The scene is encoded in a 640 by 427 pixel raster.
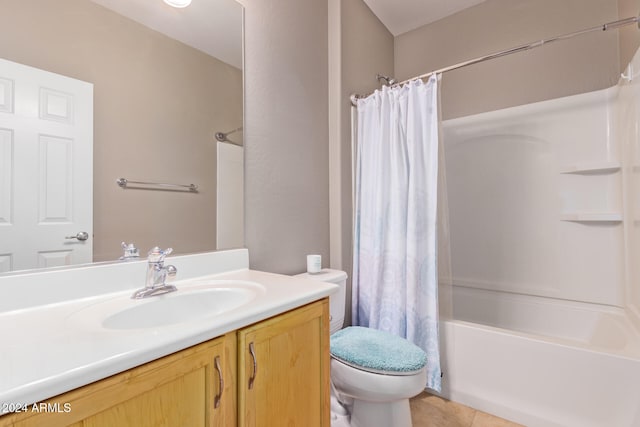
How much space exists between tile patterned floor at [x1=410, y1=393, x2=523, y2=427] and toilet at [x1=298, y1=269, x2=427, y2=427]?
30 centimetres

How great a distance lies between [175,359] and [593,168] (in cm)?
237

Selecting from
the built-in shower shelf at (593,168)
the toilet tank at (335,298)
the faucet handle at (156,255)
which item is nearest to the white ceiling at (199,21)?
the faucet handle at (156,255)

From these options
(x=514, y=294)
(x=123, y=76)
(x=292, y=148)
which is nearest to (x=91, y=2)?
(x=123, y=76)

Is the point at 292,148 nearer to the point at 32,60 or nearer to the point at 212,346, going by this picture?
the point at 32,60

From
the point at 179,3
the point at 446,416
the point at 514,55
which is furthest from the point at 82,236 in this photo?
the point at 514,55

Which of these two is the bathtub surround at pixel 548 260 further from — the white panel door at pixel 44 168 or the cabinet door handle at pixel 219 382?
the white panel door at pixel 44 168

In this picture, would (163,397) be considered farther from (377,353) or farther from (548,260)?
(548,260)

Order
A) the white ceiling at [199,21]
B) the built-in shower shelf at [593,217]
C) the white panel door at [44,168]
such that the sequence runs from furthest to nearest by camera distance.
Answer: the built-in shower shelf at [593,217], the white ceiling at [199,21], the white panel door at [44,168]

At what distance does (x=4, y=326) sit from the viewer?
0.64m

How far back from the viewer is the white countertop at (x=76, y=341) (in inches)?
16.8

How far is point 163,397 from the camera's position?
572 mm

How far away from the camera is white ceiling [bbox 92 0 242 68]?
1.03 m

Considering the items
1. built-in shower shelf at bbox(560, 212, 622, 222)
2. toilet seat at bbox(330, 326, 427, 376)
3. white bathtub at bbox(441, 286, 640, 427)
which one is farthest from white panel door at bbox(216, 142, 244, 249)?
built-in shower shelf at bbox(560, 212, 622, 222)

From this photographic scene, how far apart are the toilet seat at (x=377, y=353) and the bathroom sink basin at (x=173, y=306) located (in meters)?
0.53
